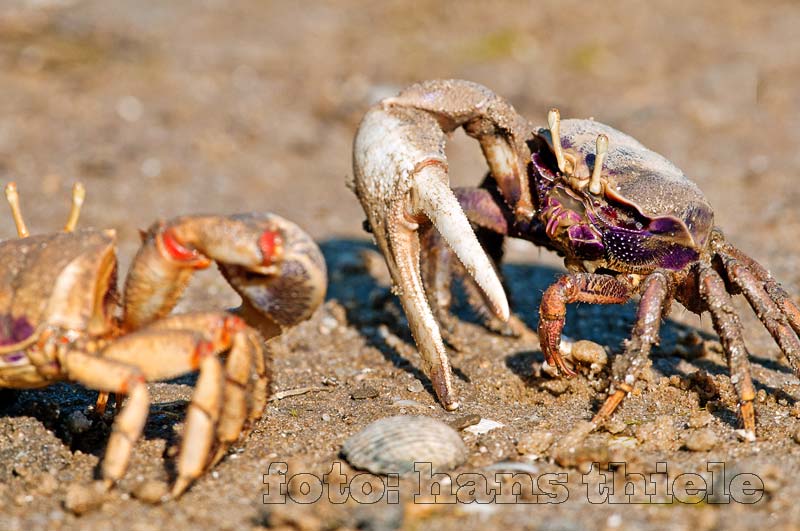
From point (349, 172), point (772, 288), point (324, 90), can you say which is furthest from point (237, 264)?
point (324, 90)

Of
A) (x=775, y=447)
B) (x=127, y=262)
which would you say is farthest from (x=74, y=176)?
(x=775, y=447)

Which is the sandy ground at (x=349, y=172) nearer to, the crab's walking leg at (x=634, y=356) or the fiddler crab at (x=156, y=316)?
the crab's walking leg at (x=634, y=356)

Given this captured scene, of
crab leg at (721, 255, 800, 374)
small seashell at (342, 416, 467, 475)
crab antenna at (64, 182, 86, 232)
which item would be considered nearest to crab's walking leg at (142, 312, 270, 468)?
small seashell at (342, 416, 467, 475)

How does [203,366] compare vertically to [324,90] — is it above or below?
below

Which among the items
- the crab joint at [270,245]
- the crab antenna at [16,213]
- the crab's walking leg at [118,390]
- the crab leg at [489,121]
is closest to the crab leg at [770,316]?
the crab leg at [489,121]

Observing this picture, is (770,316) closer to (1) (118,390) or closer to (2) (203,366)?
(2) (203,366)

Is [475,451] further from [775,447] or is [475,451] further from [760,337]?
[760,337]
